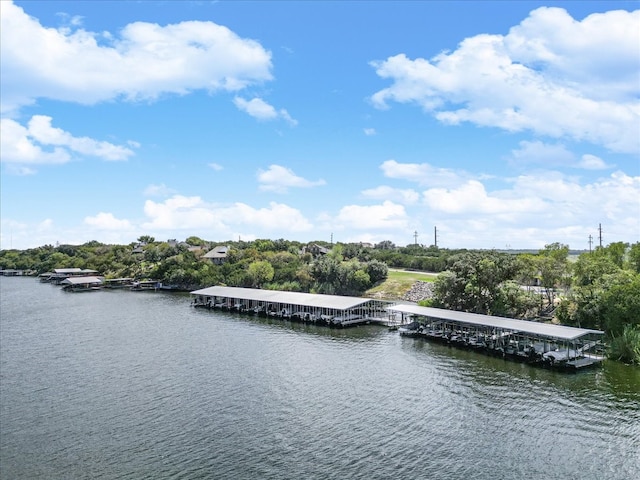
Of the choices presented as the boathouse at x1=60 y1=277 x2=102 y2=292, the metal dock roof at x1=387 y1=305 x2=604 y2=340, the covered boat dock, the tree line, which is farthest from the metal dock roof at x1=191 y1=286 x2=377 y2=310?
the boathouse at x1=60 y1=277 x2=102 y2=292

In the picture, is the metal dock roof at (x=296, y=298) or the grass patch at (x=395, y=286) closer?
the metal dock roof at (x=296, y=298)

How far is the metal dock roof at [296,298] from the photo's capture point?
72438mm

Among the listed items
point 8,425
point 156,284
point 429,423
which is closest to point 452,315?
point 429,423

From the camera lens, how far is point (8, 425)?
112ft

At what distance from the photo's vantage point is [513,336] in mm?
55094

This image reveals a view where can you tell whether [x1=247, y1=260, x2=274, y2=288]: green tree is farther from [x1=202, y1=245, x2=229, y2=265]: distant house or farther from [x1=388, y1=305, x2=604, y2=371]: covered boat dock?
[x1=388, y1=305, x2=604, y2=371]: covered boat dock

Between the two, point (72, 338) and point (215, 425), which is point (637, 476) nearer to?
point (215, 425)

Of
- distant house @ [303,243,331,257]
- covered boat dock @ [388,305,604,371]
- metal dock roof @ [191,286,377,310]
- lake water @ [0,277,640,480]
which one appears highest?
distant house @ [303,243,331,257]

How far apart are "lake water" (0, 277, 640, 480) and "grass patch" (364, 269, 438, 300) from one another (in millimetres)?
37709

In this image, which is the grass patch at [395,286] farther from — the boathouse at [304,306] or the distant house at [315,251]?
the distant house at [315,251]

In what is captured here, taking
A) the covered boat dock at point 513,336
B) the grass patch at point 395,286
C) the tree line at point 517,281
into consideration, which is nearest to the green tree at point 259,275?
the tree line at point 517,281

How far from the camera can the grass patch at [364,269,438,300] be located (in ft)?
319

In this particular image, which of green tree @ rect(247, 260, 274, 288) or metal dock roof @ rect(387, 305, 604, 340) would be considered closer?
metal dock roof @ rect(387, 305, 604, 340)

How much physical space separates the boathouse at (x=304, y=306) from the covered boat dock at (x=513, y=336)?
841cm
